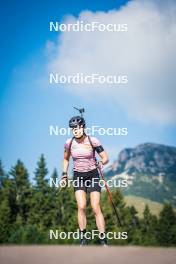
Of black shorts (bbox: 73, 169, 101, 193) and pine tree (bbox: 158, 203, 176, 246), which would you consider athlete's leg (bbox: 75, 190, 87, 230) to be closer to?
black shorts (bbox: 73, 169, 101, 193)

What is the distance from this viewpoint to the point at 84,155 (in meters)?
6.15

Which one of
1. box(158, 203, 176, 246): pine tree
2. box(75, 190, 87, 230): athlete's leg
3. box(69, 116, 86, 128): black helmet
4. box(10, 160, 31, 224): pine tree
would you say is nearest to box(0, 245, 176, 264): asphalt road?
box(75, 190, 87, 230): athlete's leg

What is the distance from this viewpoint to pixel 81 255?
3605mm

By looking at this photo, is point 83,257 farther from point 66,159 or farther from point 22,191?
point 22,191

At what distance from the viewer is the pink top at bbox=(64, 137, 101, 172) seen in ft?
20.2

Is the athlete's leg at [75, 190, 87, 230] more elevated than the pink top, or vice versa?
the pink top

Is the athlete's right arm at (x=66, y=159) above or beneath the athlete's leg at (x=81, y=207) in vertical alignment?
above

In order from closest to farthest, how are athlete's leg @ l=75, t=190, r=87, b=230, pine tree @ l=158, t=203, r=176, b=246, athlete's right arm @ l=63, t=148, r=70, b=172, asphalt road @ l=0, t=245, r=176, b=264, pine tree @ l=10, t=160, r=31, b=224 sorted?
asphalt road @ l=0, t=245, r=176, b=264 < athlete's leg @ l=75, t=190, r=87, b=230 < athlete's right arm @ l=63, t=148, r=70, b=172 < pine tree @ l=10, t=160, r=31, b=224 < pine tree @ l=158, t=203, r=176, b=246

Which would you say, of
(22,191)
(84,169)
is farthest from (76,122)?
(22,191)

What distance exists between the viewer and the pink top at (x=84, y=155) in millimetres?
6152

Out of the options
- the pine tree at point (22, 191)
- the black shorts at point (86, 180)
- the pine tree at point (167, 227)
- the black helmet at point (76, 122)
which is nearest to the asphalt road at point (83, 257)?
the black shorts at point (86, 180)

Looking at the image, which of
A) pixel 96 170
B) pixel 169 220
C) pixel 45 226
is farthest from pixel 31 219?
pixel 96 170

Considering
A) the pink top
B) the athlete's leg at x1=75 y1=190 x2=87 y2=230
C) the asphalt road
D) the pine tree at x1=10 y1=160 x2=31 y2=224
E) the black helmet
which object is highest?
the pine tree at x1=10 y1=160 x2=31 y2=224

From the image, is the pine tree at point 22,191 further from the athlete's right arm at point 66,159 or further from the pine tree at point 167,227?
the athlete's right arm at point 66,159
